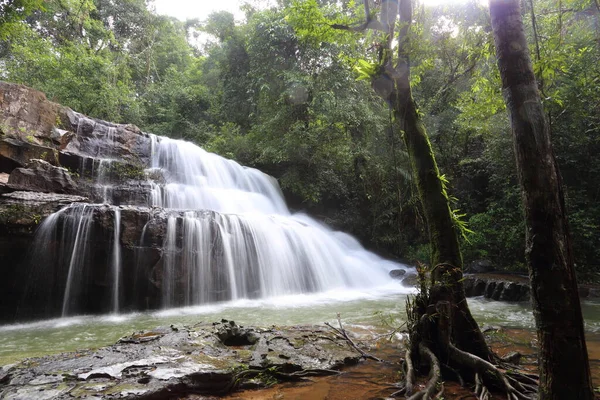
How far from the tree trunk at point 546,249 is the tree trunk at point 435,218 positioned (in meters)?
1.22

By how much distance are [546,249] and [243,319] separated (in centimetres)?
558

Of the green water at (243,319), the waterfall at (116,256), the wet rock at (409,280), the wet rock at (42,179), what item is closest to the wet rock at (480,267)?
the wet rock at (409,280)

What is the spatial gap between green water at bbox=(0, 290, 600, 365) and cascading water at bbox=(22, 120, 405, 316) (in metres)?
0.63

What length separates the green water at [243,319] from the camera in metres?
5.00

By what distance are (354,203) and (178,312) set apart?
1043 centimetres

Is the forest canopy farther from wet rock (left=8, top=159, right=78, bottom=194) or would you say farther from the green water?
wet rock (left=8, top=159, right=78, bottom=194)

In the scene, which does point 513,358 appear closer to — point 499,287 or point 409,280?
point 499,287

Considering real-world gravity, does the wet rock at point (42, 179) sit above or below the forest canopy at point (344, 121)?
below

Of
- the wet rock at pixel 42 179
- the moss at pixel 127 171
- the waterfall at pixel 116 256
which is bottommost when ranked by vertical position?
the waterfall at pixel 116 256

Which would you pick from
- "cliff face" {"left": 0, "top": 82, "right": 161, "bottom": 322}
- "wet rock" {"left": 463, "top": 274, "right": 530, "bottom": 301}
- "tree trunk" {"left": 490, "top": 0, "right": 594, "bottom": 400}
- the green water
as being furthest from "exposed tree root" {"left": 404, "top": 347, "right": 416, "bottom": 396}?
"cliff face" {"left": 0, "top": 82, "right": 161, "bottom": 322}

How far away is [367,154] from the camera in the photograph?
14.1 meters

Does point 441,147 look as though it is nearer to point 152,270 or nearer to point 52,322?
point 152,270

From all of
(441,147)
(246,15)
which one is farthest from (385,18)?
(246,15)

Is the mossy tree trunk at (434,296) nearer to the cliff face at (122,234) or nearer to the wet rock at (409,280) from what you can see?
the cliff face at (122,234)
